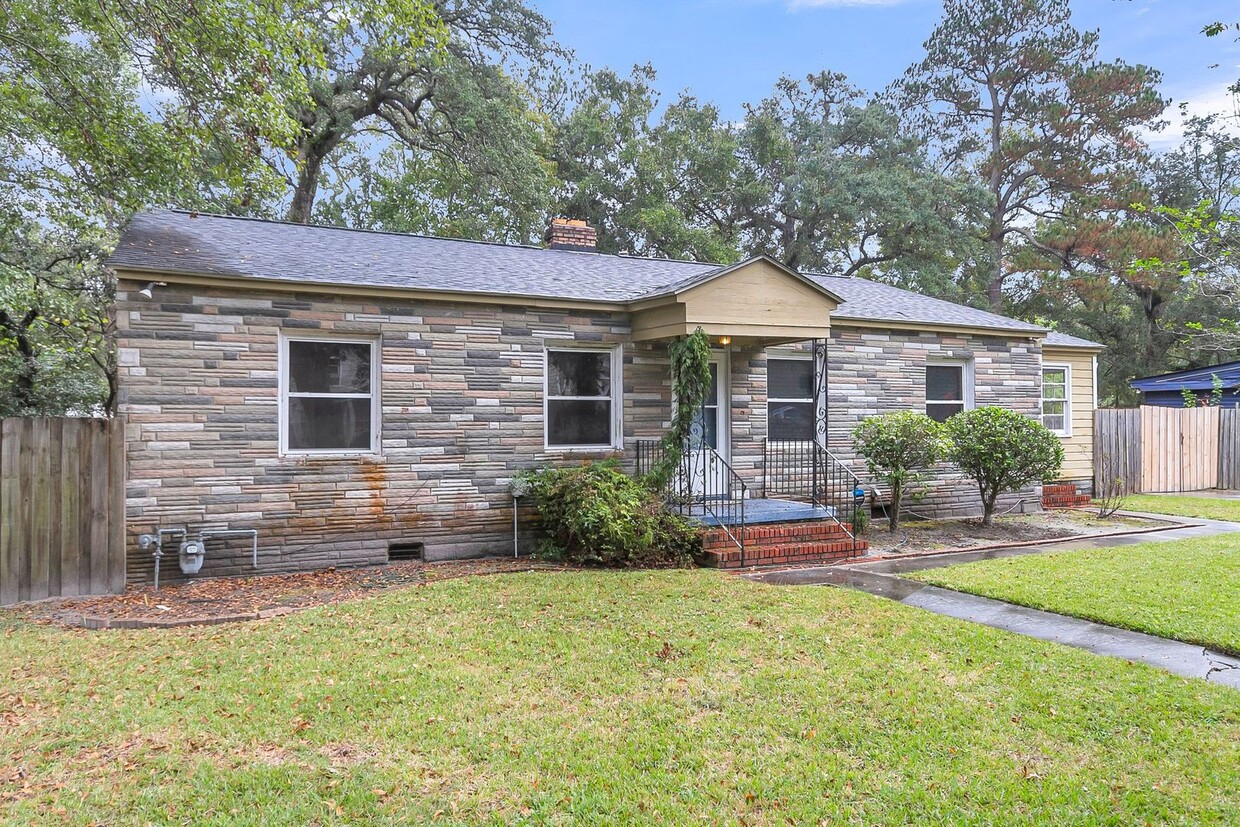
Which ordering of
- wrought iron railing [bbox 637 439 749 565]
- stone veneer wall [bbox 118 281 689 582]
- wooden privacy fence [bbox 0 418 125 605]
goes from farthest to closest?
1. wrought iron railing [bbox 637 439 749 565]
2. stone veneer wall [bbox 118 281 689 582]
3. wooden privacy fence [bbox 0 418 125 605]

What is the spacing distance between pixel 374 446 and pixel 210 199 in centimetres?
1050

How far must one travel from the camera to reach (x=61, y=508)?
692 cm

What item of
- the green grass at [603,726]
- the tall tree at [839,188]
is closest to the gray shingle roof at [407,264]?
the green grass at [603,726]

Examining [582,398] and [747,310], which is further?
[582,398]

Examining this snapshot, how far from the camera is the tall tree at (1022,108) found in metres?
22.7

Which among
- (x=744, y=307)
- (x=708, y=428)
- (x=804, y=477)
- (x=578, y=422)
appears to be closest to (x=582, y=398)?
(x=578, y=422)

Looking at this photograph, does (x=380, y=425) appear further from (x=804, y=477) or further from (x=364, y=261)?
(x=804, y=477)

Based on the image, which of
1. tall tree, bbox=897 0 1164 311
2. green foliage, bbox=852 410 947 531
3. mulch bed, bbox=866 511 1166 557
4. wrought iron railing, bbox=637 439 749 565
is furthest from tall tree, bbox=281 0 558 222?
tall tree, bbox=897 0 1164 311

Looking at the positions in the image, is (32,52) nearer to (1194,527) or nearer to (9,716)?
(9,716)

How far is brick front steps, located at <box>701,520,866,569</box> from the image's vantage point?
8229 millimetres

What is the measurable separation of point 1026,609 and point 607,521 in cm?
398

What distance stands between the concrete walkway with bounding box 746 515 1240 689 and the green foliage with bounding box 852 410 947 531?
1.47 m

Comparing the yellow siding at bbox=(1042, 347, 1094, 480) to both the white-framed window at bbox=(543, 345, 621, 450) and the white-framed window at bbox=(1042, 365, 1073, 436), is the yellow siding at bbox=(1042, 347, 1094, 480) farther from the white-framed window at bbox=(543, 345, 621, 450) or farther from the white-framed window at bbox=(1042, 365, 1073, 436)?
the white-framed window at bbox=(543, 345, 621, 450)

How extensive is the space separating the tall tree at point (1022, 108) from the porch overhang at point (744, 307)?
1814 cm
